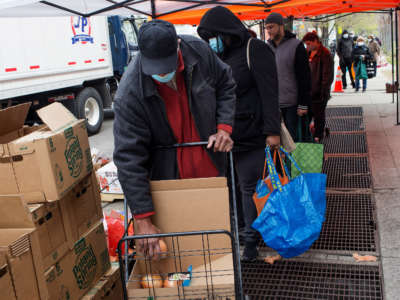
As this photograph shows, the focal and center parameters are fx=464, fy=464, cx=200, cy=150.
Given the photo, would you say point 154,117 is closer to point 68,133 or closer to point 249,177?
point 68,133

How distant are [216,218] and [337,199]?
10.7ft

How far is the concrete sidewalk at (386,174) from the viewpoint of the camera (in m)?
3.79

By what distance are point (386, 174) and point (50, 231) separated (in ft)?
15.5

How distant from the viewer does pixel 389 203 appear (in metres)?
5.04

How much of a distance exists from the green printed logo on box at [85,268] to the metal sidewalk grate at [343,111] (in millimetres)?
8268

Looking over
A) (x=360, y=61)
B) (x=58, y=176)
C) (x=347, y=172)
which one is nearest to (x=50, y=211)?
(x=58, y=176)

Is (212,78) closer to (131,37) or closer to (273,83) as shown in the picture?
(273,83)

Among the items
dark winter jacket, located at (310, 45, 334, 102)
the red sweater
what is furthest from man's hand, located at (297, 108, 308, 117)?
the red sweater

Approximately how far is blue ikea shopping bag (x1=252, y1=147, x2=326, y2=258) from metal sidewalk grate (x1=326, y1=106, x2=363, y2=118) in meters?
7.41

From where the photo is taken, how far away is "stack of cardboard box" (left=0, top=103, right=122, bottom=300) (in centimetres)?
209

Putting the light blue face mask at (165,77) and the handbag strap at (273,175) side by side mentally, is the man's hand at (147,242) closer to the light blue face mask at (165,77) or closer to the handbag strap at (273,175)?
the light blue face mask at (165,77)

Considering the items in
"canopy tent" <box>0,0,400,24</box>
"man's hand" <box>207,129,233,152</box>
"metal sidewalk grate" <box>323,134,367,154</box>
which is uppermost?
"canopy tent" <box>0,0,400,24</box>

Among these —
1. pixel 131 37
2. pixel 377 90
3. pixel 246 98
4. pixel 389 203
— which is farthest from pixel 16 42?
pixel 377 90

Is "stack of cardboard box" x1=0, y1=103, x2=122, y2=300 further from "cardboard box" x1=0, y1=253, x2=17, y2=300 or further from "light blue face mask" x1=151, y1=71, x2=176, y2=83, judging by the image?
"light blue face mask" x1=151, y1=71, x2=176, y2=83
